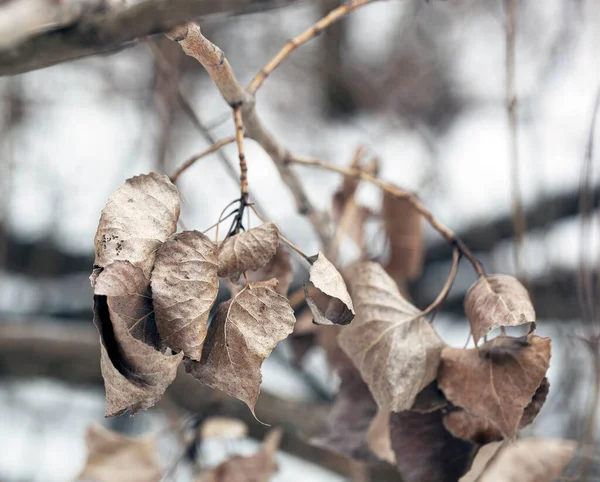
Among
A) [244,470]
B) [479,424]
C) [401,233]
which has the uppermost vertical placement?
[401,233]

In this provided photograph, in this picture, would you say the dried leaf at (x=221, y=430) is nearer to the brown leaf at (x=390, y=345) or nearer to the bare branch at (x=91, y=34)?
the brown leaf at (x=390, y=345)

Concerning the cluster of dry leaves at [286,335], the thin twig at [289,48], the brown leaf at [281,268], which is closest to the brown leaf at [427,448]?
the cluster of dry leaves at [286,335]

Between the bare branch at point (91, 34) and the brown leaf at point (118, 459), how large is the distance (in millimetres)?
381

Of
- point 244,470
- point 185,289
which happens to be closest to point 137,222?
point 185,289

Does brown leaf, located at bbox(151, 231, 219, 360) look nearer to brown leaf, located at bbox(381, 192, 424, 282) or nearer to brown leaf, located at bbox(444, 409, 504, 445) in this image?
brown leaf, located at bbox(444, 409, 504, 445)

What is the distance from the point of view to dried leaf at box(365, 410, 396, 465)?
1.48 feet

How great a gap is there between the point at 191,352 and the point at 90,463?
35 cm

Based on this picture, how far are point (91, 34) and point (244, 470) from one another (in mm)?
422

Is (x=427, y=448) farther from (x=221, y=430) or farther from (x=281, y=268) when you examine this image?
(x=221, y=430)

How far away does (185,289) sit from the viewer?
29 centimetres

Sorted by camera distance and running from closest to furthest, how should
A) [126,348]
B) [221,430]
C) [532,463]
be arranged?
[126,348], [532,463], [221,430]

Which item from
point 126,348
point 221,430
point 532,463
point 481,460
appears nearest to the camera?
point 126,348

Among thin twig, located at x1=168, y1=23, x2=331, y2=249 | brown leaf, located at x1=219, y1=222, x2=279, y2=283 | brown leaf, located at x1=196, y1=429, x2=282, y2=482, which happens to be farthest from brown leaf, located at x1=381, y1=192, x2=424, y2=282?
brown leaf, located at x1=219, y1=222, x2=279, y2=283

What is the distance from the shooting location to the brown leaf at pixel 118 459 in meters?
0.57
